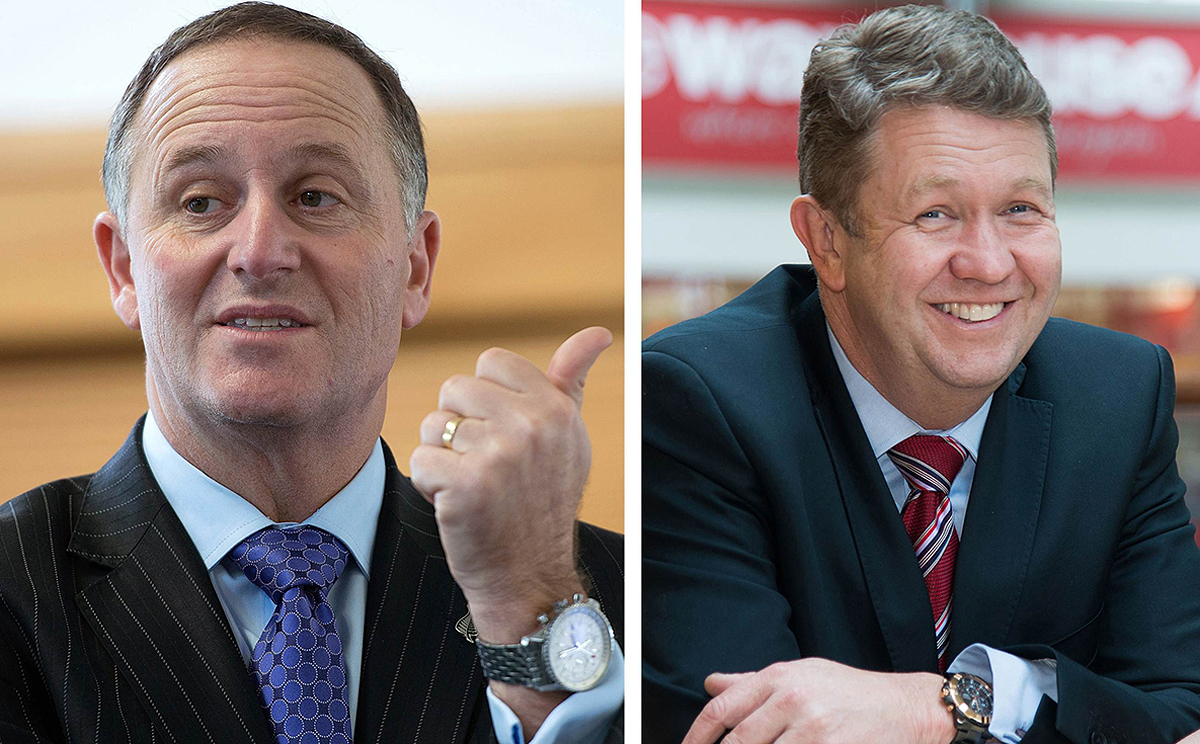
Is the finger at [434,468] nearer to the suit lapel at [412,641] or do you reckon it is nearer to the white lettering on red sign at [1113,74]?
the suit lapel at [412,641]

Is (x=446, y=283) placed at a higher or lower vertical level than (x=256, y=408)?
higher

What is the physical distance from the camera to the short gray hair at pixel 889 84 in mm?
2398

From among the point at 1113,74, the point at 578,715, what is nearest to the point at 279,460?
the point at 578,715

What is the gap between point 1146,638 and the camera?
246 centimetres

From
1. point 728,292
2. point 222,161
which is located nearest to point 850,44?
point 728,292

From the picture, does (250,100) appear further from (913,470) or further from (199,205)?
(913,470)

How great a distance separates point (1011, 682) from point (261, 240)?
155cm

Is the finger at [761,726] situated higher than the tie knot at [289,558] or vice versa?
the tie knot at [289,558]

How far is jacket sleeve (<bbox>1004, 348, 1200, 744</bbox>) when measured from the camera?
2.38 m

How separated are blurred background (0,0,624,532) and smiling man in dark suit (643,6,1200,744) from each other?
0.23m

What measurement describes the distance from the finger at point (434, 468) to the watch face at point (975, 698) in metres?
1.00

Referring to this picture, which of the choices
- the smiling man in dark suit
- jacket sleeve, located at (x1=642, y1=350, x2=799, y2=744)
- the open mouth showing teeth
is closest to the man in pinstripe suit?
the open mouth showing teeth

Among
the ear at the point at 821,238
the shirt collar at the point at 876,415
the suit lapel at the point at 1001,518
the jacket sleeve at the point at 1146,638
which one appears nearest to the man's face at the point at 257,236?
the ear at the point at 821,238

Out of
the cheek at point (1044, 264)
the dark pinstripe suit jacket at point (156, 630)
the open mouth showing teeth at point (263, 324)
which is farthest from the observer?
the cheek at point (1044, 264)
